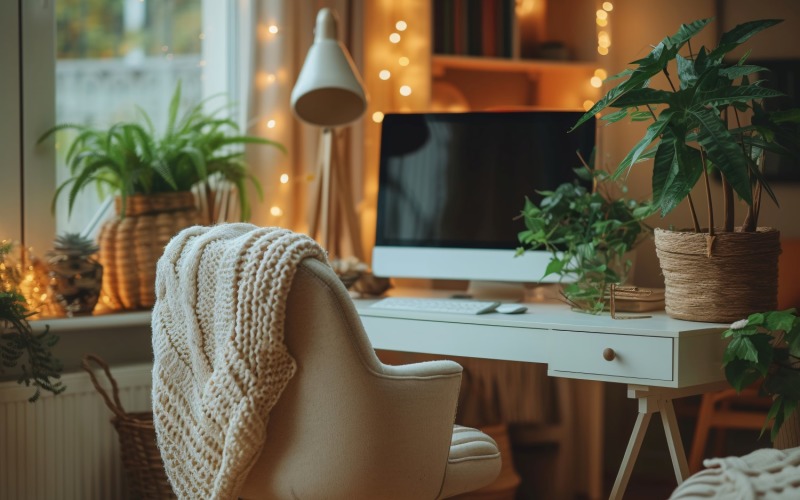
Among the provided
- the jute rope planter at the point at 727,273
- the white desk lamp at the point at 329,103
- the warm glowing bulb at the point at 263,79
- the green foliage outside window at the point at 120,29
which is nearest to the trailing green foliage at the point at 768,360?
the jute rope planter at the point at 727,273

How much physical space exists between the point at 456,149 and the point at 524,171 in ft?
0.67

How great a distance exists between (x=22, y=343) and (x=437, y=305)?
99 cm

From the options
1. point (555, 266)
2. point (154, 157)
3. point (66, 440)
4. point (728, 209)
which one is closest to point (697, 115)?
point (728, 209)

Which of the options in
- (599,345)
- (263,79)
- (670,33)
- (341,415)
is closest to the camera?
(341,415)

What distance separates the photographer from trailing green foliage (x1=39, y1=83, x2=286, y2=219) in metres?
2.65

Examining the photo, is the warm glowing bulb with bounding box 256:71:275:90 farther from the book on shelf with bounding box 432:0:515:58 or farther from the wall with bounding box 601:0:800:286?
the wall with bounding box 601:0:800:286

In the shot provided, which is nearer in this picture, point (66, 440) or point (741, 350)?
point (741, 350)

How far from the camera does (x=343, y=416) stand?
1664 millimetres

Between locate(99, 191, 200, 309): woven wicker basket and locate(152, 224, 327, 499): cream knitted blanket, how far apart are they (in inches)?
33.3

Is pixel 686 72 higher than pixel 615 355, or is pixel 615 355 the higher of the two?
A: pixel 686 72

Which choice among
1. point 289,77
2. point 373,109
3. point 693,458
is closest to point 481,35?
point 373,109

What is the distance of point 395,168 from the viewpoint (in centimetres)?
275

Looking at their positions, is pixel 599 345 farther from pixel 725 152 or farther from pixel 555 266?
pixel 725 152

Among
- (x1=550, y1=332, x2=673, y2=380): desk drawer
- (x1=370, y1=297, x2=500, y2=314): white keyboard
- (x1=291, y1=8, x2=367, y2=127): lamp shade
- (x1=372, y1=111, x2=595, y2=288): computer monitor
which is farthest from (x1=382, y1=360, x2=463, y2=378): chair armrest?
(x1=291, y1=8, x2=367, y2=127): lamp shade
